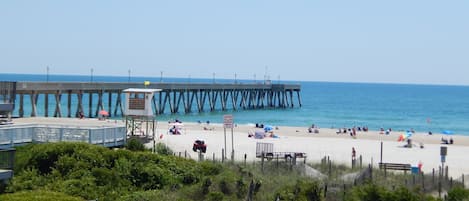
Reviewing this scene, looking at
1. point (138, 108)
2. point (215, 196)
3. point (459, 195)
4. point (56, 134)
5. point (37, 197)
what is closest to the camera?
point (37, 197)

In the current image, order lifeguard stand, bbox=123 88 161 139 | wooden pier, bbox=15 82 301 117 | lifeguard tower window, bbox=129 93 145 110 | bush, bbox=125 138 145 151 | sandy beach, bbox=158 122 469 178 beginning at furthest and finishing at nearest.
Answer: wooden pier, bbox=15 82 301 117, sandy beach, bbox=158 122 469 178, lifeguard tower window, bbox=129 93 145 110, lifeguard stand, bbox=123 88 161 139, bush, bbox=125 138 145 151

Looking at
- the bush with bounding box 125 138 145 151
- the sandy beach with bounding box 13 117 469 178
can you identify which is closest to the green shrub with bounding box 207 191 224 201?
the bush with bounding box 125 138 145 151

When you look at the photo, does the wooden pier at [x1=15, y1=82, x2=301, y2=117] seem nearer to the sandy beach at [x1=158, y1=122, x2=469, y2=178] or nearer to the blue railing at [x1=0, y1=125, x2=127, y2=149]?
the sandy beach at [x1=158, y1=122, x2=469, y2=178]

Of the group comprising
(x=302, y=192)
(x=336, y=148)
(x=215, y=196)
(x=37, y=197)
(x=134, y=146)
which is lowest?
(x=336, y=148)

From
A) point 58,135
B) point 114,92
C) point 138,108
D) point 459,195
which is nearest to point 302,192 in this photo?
point 459,195

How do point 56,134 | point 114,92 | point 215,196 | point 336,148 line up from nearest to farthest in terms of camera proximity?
point 215,196 < point 56,134 < point 336,148 < point 114,92

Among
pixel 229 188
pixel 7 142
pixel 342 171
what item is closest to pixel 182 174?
pixel 229 188

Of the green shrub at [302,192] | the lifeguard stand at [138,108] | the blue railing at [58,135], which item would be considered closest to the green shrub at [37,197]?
the green shrub at [302,192]

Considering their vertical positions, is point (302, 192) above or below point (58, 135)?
below

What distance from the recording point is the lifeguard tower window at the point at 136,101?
30391mm

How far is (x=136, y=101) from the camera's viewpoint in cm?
3050

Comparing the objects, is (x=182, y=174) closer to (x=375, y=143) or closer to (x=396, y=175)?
(x=396, y=175)

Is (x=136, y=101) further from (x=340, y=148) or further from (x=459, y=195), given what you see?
(x=459, y=195)

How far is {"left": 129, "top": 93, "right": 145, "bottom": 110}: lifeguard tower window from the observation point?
30.4 meters
